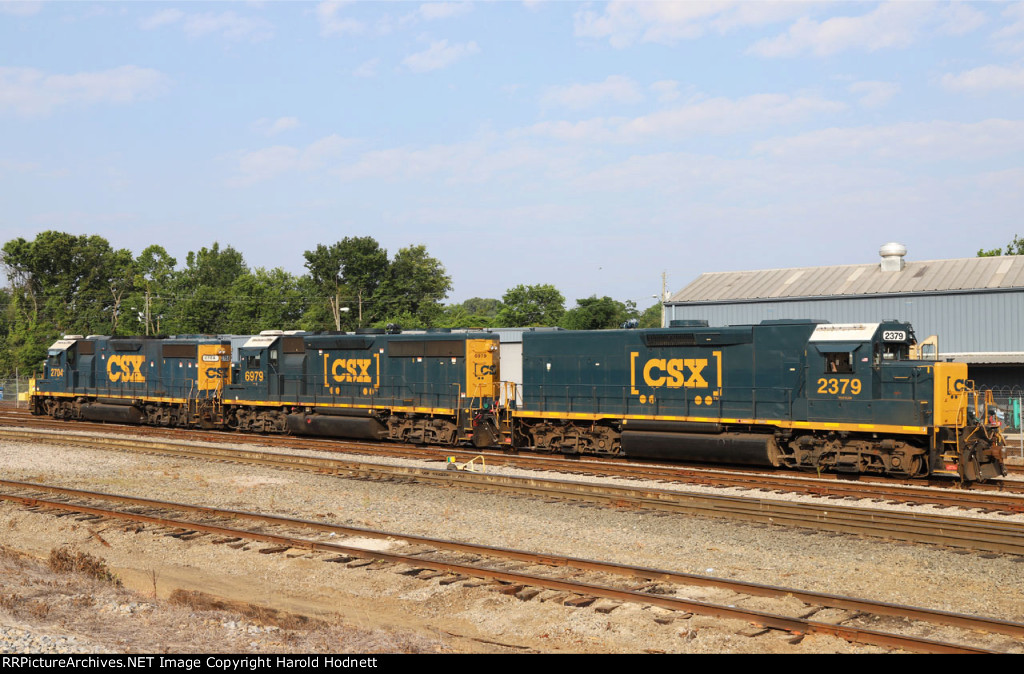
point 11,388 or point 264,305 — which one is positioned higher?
point 264,305


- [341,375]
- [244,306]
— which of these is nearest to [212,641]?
[341,375]

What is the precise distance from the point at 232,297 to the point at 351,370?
6203 centimetres

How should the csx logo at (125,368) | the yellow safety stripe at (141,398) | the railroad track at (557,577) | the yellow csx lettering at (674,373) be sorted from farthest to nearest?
1. the csx logo at (125,368)
2. the yellow safety stripe at (141,398)
3. the yellow csx lettering at (674,373)
4. the railroad track at (557,577)

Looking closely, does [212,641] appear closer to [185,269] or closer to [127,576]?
[127,576]

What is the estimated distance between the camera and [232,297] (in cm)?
8519

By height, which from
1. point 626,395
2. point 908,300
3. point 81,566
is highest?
point 908,300

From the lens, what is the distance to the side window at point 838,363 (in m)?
18.5

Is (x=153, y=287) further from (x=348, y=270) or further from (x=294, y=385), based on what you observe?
(x=294, y=385)

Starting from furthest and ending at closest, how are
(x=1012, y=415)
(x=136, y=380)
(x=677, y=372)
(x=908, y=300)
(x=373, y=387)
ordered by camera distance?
(x=908, y=300) → (x=136, y=380) → (x=1012, y=415) → (x=373, y=387) → (x=677, y=372)

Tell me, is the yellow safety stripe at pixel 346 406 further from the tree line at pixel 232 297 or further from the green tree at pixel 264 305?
the green tree at pixel 264 305

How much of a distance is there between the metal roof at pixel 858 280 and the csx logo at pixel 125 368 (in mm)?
26138

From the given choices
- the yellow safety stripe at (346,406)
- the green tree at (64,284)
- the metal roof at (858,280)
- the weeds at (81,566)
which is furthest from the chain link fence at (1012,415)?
→ the green tree at (64,284)

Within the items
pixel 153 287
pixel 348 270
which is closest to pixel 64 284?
pixel 153 287

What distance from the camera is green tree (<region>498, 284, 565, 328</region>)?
7606 cm
